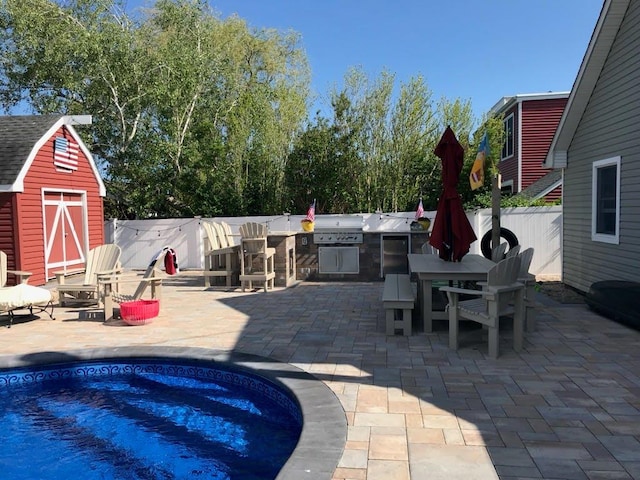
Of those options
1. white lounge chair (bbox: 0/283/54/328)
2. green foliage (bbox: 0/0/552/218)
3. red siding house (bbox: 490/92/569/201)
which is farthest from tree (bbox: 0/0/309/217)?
white lounge chair (bbox: 0/283/54/328)

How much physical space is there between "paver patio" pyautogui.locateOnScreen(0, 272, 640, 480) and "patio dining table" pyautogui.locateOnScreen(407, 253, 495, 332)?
0.22 m

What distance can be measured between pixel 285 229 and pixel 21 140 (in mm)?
6550

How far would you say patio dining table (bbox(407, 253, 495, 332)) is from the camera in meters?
5.37

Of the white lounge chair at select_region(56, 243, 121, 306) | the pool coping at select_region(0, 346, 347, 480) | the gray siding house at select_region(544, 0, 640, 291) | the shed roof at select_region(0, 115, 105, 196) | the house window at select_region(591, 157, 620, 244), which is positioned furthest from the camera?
the shed roof at select_region(0, 115, 105, 196)

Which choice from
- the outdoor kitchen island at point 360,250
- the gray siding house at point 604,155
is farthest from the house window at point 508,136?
the outdoor kitchen island at point 360,250

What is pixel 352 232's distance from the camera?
10.3 metres

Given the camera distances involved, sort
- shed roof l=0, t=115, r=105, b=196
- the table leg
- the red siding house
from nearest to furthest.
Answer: the table leg, shed roof l=0, t=115, r=105, b=196, the red siding house

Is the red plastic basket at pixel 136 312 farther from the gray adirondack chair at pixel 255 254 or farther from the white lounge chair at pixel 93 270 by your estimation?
the gray adirondack chair at pixel 255 254

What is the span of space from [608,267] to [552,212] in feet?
13.3

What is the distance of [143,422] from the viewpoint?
416cm

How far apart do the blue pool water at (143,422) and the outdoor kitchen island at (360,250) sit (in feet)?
18.8

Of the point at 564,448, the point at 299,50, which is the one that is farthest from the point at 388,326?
the point at 299,50

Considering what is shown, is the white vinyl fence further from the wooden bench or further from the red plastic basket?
the red plastic basket

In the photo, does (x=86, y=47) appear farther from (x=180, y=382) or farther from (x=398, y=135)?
(x=180, y=382)
